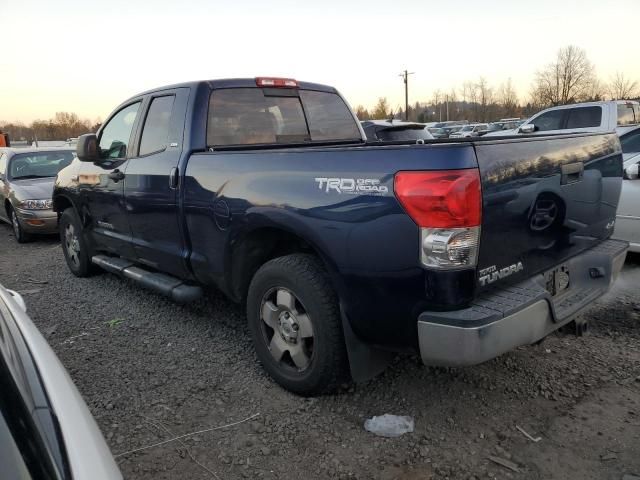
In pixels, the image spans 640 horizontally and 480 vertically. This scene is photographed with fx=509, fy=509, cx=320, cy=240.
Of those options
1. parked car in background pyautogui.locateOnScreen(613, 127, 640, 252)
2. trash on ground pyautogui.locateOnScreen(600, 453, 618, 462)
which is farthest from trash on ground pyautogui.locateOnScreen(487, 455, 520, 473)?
parked car in background pyautogui.locateOnScreen(613, 127, 640, 252)

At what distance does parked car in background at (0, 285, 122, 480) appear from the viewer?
1.09 m

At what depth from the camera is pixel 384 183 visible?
2.41m

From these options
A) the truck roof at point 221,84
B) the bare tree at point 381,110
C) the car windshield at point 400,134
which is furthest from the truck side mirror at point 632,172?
the bare tree at point 381,110

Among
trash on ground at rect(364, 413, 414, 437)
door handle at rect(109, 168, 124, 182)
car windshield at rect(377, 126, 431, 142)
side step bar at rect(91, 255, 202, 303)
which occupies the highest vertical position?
car windshield at rect(377, 126, 431, 142)

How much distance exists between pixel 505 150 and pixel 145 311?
3623mm

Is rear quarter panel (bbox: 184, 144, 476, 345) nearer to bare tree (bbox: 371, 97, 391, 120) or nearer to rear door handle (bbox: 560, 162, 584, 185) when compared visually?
rear door handle (bbox: 560, 162, 584, 185)

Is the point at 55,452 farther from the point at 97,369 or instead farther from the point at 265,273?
the point at 97,369

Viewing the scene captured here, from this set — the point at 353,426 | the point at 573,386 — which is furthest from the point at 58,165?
the point at 573,386

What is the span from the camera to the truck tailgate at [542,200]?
7.86 feet

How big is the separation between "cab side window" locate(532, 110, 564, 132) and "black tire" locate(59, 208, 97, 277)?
9.16 metres

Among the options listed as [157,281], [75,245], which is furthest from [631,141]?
[75,245]

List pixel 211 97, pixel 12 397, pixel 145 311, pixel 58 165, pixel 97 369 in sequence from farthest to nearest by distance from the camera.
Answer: pixel 58 165 → pixel 145 311 → pixel 211 97 → pixel 97 369 → pixel 12 397

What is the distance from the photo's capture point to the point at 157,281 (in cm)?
414

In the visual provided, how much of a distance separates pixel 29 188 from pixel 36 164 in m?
1.12
